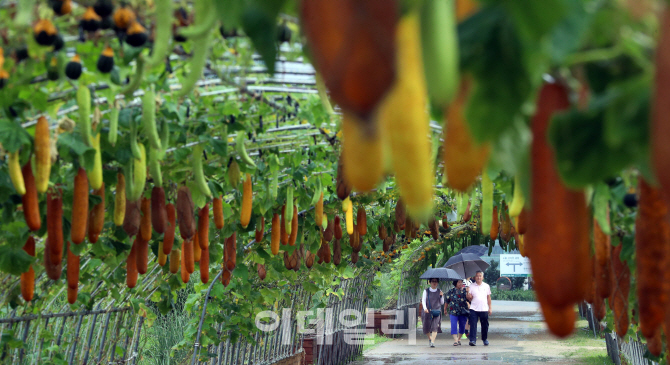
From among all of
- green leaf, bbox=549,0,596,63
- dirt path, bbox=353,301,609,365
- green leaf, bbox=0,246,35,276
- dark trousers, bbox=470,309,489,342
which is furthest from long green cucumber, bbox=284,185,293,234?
dark trousers, bbox=470,309,489,342

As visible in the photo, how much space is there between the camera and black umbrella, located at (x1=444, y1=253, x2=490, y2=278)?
19703 mm

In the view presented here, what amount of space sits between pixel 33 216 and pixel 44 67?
2.07 feet

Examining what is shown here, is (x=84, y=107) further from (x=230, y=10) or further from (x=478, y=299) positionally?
(x=478, y=299)

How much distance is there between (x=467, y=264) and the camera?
66.3 ft

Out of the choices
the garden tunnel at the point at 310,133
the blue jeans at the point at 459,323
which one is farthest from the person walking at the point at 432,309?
the garden tunnel at the point at 310,133

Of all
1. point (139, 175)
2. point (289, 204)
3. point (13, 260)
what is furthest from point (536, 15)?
point (289, 204)

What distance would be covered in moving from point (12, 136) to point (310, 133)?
244 cm

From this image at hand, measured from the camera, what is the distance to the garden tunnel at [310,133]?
2.03ft

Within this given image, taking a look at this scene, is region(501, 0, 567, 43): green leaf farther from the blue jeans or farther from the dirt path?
the blue jeans

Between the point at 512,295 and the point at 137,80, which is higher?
the point at 512,295

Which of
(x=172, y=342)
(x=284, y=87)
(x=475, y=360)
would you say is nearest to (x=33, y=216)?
(x=284, y=87)

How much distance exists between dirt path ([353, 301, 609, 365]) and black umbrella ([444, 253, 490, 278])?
2024mm

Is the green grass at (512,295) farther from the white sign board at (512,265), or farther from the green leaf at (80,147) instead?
the green leaf at (80,147)

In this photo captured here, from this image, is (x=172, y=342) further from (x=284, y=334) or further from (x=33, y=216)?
(x=33, y=216)
